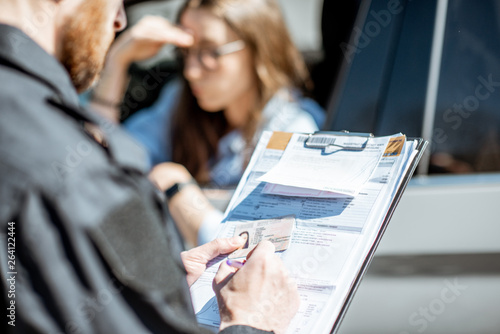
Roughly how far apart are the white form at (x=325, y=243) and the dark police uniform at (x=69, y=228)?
0.23m

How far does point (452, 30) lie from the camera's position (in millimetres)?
1829

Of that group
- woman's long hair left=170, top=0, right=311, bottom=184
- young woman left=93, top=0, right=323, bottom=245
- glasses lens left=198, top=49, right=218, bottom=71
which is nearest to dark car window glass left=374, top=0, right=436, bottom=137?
young woman left=93, top=0, right=323, bottom=245

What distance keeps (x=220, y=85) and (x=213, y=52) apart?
0.15 meters

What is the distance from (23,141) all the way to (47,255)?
0.16 m

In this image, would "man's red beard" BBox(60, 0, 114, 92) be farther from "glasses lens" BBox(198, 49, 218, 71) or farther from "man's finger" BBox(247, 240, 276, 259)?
"glasses lens" BBox(198, 49, 218, 71)

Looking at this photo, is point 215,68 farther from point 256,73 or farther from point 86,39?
point 86,39

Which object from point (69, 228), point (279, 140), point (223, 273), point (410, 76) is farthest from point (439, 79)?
point (69, 228)

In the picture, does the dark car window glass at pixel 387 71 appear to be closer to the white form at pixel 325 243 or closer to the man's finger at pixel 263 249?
the white form at pixel 325 243

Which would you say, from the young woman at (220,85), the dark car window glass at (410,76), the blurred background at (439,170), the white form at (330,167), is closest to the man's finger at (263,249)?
the white form at (330,167)

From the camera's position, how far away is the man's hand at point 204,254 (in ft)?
3.74

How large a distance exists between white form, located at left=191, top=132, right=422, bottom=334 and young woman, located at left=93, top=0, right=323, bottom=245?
1.23 meters

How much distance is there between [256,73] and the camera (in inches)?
101

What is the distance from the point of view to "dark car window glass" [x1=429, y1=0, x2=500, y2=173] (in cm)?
180

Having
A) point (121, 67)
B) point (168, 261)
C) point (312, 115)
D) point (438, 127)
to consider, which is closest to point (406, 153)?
point (168, 261)
